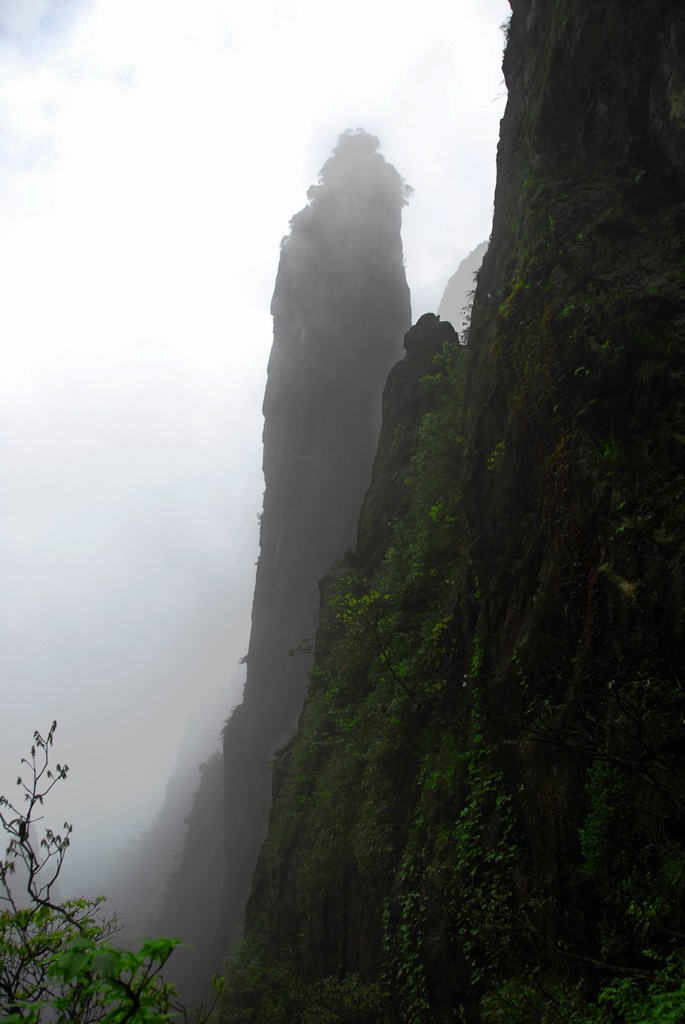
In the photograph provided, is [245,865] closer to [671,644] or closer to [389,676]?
[389,676]

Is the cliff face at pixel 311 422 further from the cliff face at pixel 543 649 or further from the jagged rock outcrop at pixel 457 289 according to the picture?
the jagged rock outcrop at pixel 457 289

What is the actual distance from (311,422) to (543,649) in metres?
30.9

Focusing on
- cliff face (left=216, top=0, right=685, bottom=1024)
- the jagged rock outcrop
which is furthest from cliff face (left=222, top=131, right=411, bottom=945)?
the jagged rock outcrop

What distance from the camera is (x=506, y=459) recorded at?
905 cm

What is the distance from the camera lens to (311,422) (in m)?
36.7

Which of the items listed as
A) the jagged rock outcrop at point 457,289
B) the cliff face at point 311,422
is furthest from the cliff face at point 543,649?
the jagged rock outcrop at point 457,289

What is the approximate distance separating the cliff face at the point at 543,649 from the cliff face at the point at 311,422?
19.0m

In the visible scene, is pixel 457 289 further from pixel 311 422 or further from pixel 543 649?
pixel 543 649

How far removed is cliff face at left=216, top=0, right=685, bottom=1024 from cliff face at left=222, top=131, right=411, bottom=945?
19.0 meters

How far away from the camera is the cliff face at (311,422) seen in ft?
107

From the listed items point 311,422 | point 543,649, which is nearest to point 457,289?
point 311,422

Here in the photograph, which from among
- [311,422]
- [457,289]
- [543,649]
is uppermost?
[457,289]

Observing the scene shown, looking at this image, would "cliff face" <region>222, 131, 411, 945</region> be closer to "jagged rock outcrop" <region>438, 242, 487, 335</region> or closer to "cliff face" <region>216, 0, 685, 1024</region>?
"cliff face" <region>216, 0, 685, 1024</region>

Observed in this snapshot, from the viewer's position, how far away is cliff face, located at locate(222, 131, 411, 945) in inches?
1280
